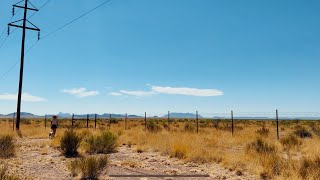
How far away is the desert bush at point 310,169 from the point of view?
10150 millimetres

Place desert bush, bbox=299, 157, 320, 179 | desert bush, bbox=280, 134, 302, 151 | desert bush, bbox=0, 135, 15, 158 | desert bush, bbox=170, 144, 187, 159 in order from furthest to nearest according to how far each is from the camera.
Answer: desert bush, bbox=280, 134, 302, 151 → desert bush, bbox=170, 144, 187, 159 → desert bush, bbox=0, 135, 15, 158 → desert bush, bbox=299, 157, 320, 179

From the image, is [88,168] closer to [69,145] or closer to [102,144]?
[69,145]

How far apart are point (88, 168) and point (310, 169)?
7.02m

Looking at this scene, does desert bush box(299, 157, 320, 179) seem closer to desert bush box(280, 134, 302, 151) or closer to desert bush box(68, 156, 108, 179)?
desert bush box(280, 134, 302, 151)

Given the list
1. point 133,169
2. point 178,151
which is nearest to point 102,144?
point 178,151

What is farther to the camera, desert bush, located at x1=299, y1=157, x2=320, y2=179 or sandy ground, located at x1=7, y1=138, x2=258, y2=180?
sandy ground, located at x1=7, y1=138, x2=258, y2=180

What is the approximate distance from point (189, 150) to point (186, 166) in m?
1.81

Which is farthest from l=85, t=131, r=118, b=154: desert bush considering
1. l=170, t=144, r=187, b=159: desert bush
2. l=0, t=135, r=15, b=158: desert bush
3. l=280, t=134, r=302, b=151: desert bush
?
l=280, t=134, r=302, b=151: desert bush

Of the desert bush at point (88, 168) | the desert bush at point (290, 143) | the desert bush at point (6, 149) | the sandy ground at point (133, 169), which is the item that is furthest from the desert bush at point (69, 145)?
the desert bush at point (290, 143)

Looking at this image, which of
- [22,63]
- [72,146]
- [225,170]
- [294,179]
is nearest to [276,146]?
[225,170]

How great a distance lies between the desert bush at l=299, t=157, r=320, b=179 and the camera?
10150mm

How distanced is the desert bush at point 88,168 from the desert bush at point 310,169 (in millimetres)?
6361

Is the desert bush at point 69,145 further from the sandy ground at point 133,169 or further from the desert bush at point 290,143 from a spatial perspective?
the desert bush at point 290,143

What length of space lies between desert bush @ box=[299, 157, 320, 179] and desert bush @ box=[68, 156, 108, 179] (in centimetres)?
636
